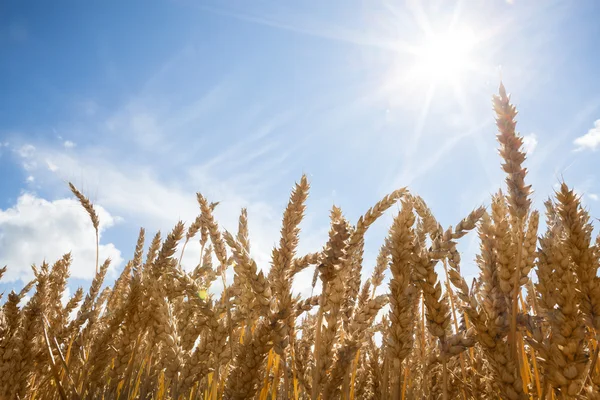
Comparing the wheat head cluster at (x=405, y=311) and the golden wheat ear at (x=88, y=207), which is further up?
the golden wheat ear at (x=88, y=207)

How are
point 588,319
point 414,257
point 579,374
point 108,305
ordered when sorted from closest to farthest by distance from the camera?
point 579,374
point 588,319
point 414,257
point 108,305

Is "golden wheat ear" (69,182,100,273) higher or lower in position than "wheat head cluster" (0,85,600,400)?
higher

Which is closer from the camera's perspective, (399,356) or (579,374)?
(579,374)

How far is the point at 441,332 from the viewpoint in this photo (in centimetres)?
160

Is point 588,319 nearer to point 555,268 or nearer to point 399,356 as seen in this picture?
point 555,268

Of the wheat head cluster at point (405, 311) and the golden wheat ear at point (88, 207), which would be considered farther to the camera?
the golden wheat ear at point (88, 207)

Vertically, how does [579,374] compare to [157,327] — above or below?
below

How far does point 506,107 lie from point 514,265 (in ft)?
2.49

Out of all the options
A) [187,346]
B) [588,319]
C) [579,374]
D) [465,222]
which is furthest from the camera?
[187,346]

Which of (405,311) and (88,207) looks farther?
(88,207)

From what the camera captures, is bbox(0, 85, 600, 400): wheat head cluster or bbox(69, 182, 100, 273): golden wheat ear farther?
bbox(69, 182, 100, 273): golden wheat ear

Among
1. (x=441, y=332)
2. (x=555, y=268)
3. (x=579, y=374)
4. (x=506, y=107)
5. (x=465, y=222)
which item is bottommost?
(x=579, y=374)

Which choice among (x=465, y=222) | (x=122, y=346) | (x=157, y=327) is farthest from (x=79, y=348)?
(x=465, y=222)

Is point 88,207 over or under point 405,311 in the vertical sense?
over
